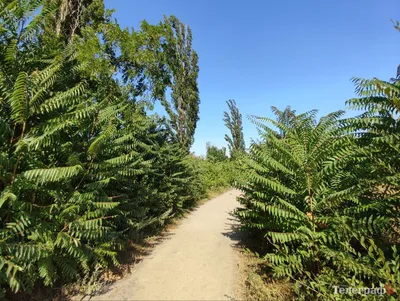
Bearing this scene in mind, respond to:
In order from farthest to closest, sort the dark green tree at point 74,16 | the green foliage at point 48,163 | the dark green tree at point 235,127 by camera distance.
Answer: the dark green tree at point 235,127 < the dark green tree at point 74,16 < the green foliage at point 48,163

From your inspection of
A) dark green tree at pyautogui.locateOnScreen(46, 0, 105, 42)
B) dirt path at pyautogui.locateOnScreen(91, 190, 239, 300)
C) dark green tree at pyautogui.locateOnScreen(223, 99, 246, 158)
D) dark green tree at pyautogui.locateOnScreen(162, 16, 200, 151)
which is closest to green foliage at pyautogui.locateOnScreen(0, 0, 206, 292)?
dirt path at pyautogui.locateOnScreen(91, 190, 239, 300)

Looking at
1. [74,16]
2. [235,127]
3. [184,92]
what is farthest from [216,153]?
[74,16]

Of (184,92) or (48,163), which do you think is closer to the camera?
(48,163)

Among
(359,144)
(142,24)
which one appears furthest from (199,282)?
(142,24)

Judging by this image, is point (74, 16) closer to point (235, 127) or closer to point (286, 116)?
point (286, 116)

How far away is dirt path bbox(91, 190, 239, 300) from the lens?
3.70 m

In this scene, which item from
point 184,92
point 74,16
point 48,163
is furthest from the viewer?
point 184,92

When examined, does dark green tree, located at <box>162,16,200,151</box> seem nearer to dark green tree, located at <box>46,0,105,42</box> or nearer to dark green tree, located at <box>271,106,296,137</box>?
dark green tree, located at <box>46,0,105,42</box>

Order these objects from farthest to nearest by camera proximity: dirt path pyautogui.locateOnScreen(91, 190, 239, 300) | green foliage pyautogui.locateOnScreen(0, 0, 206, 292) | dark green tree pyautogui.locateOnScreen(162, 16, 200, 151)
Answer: dark green tree pyautogui.locateOnScreen(162, 16, 200, 151) → dirt path pyautogui.locateOnScreen(91, 190, 239, 300) → green foliage pyautogui.locateOnScreen(0, 0, 206, 292)

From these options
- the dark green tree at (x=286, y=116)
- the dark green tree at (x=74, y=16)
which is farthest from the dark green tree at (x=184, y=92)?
the dark green tree at (x=286, y=116)

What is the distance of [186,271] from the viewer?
4.51 meters

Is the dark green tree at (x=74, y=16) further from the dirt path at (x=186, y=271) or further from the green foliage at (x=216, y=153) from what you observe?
the green foliage at (x=216, y=153)

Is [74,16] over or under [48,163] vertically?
over

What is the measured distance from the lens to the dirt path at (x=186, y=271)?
3701 millimetres
